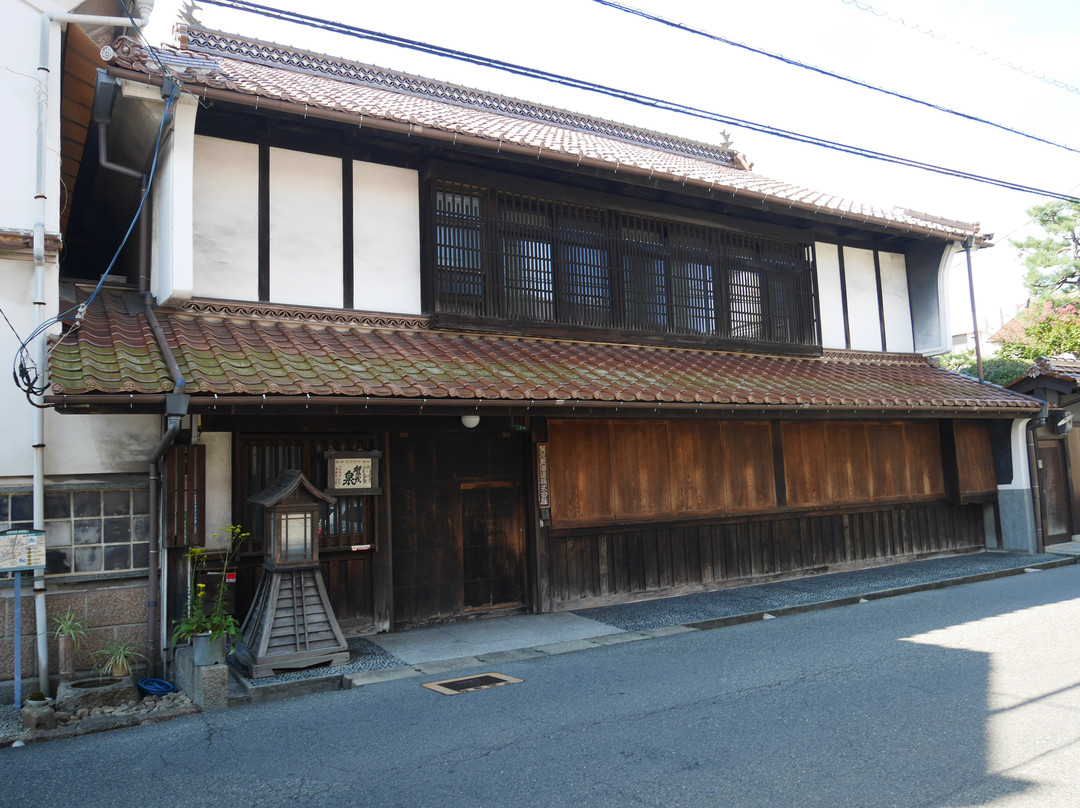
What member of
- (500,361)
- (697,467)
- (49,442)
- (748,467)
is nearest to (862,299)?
(748,467)

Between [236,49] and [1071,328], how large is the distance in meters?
20.5

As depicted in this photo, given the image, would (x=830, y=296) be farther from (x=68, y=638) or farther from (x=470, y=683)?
(x=68, y=638)

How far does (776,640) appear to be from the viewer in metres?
7.83

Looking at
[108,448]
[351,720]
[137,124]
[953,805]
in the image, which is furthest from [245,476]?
[953,805]

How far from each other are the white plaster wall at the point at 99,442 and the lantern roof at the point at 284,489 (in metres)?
1.16

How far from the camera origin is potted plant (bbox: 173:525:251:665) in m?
6.11

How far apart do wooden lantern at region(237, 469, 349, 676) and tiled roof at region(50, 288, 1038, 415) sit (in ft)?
3.85

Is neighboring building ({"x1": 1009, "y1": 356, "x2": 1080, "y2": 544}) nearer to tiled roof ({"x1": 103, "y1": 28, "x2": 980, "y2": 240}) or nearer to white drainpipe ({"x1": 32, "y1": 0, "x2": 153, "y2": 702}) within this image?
tiled roof ({"x1": 103, "y1": 28, "x2": 980, "y2": 240})

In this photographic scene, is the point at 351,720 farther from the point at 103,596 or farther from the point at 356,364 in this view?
the point at 356,364

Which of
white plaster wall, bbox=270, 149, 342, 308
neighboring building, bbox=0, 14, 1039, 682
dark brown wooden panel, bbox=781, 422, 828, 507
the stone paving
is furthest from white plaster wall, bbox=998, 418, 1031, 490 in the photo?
white plaster wall, bbox=270, 149, 342, 308

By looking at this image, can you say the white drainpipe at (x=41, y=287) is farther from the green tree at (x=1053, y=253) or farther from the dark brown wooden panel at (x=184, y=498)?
the green tree at (x=1053, y=253)

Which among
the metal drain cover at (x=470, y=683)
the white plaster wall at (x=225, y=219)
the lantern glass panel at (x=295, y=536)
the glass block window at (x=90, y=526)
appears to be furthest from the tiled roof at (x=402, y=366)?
the metal drain cover at (x=470, y=683)

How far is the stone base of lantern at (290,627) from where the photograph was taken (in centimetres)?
654

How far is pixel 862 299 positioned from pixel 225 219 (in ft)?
36.4
